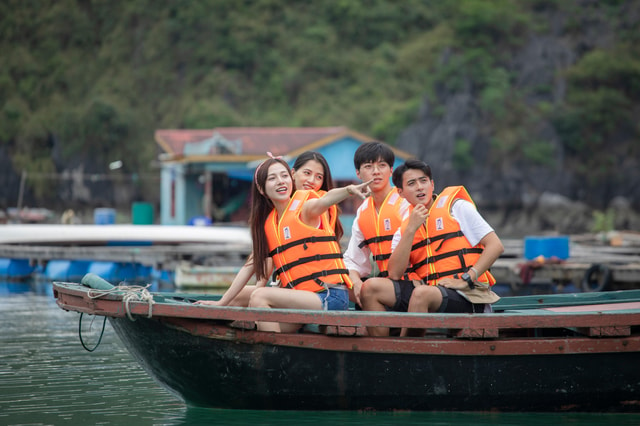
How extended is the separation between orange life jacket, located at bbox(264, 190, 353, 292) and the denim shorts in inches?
1.5

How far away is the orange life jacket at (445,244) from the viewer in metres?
5.31

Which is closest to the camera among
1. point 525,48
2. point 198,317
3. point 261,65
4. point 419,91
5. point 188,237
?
point 198,317

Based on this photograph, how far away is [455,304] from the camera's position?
5.33m

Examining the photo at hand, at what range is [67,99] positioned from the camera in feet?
185

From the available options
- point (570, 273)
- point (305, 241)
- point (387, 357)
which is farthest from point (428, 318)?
point (570, 273)

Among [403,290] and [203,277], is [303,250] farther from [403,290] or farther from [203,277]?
[203,277]

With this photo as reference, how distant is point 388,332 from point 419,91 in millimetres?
47210

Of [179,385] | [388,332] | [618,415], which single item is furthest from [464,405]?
[179,385]

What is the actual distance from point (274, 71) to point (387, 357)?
167ft

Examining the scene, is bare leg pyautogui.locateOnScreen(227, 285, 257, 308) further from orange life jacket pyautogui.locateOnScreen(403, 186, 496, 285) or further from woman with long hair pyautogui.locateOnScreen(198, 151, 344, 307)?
orange life jacket pyautogui.locateOnScreen(403, 186, 496, 285)

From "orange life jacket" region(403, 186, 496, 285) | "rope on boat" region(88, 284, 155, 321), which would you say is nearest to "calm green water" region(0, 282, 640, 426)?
"rope on boat" region(88, 284, 155, 321)

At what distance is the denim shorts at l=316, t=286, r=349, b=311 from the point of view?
522cm

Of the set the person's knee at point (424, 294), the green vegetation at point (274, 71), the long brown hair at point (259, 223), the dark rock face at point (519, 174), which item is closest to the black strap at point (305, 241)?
the long brown hair at point (259, 223)

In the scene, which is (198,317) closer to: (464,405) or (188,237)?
(464,405)
